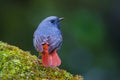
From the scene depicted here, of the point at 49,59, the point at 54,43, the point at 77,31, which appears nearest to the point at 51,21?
the point at 54,43

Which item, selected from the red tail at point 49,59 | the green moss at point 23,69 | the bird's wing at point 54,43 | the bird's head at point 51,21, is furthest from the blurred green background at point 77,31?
the green moss at point 23,69

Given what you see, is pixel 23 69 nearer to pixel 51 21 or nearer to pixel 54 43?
pixel 54 43

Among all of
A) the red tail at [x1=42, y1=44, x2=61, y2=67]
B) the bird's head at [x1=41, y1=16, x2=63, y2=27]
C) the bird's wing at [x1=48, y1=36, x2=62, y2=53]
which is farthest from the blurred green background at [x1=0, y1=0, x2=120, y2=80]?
the red tail at [x1=42, y1=44, x2=61, y2=67]

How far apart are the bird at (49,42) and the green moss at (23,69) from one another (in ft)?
0.45

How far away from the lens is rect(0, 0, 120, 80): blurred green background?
12.0 metres

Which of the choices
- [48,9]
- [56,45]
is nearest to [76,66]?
[48,9]

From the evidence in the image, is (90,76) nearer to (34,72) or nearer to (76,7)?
(76,7)

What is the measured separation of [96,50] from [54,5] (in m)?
1.34

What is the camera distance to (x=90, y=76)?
37.4ft

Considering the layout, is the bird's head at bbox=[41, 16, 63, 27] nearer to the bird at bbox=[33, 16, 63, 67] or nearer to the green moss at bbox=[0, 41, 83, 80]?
the bird at bbox=[33, 16, 63, 67]

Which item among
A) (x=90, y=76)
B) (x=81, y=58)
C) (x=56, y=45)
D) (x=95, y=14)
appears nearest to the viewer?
(x=56, y=45)

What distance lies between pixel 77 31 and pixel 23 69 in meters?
6.34

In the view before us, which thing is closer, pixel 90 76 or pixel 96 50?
pixel 90 76

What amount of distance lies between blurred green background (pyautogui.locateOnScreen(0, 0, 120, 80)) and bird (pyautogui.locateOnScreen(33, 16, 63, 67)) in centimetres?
424
